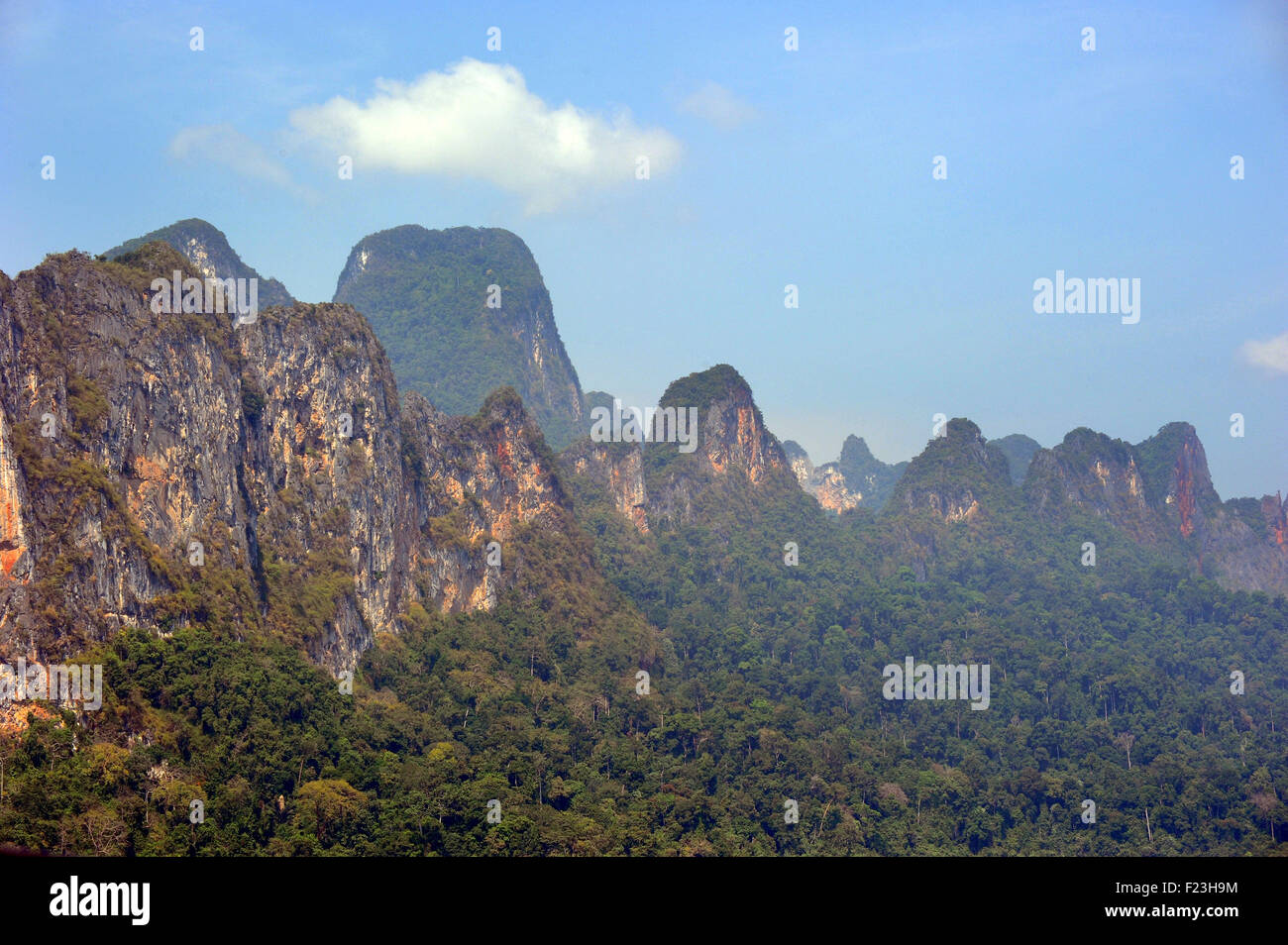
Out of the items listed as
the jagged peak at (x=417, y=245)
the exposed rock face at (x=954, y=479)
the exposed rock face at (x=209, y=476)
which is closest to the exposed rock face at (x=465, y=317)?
the jagged peak at (x=417, y=245)

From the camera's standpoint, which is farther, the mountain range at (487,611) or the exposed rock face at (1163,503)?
the exposed rock face at (1163,503)

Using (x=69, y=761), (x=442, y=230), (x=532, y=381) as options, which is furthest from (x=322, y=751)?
(x=442, y=230)

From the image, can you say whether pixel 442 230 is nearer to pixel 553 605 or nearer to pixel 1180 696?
pixel 553 605

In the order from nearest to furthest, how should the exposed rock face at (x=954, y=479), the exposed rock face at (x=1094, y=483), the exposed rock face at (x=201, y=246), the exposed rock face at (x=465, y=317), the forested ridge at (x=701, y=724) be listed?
the forested ridge at (x=701, y=724), the exposed rock face at (x=201, y=246), the exposed rock face at (x=1094, y=483), the exposed rock face at (x=954, y=479), the exposed rock face at (x=465, y=317)

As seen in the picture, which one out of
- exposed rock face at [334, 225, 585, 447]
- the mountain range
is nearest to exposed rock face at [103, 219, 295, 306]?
the mountain range

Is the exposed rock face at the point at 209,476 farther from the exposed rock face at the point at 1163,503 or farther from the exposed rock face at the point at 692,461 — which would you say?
the exposed rock face at the point at 1163,503

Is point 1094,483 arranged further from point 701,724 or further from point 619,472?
point 701,724
